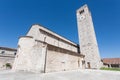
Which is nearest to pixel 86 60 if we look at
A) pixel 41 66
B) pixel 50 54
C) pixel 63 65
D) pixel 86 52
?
pixel 86 52

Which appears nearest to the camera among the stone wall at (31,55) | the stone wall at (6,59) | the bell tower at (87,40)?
the stone wall at (31,55)

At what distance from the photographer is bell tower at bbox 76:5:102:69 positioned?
2067 cm

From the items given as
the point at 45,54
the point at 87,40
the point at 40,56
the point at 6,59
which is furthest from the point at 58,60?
the point at 6,59

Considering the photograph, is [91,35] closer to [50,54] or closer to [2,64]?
[50,54]

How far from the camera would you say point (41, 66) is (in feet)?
32.9

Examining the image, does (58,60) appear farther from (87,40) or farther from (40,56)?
(87,40)

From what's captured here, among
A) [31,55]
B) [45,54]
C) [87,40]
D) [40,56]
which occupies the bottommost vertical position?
[40,56]

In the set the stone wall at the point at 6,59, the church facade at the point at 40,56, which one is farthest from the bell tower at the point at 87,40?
the stone wall at the point at 6,59

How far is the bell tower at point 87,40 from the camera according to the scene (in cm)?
2067

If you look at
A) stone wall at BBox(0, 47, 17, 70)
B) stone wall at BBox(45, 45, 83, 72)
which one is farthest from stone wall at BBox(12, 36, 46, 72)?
stone wall at BBox(0, 47, 17, 70)

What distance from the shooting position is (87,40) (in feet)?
73.8

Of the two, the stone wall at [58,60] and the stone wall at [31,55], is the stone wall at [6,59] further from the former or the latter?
the stone wall at [58,60]

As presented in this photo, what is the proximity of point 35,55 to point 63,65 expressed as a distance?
5.26 meters

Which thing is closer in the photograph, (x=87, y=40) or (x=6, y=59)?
(x=87, y=40)
